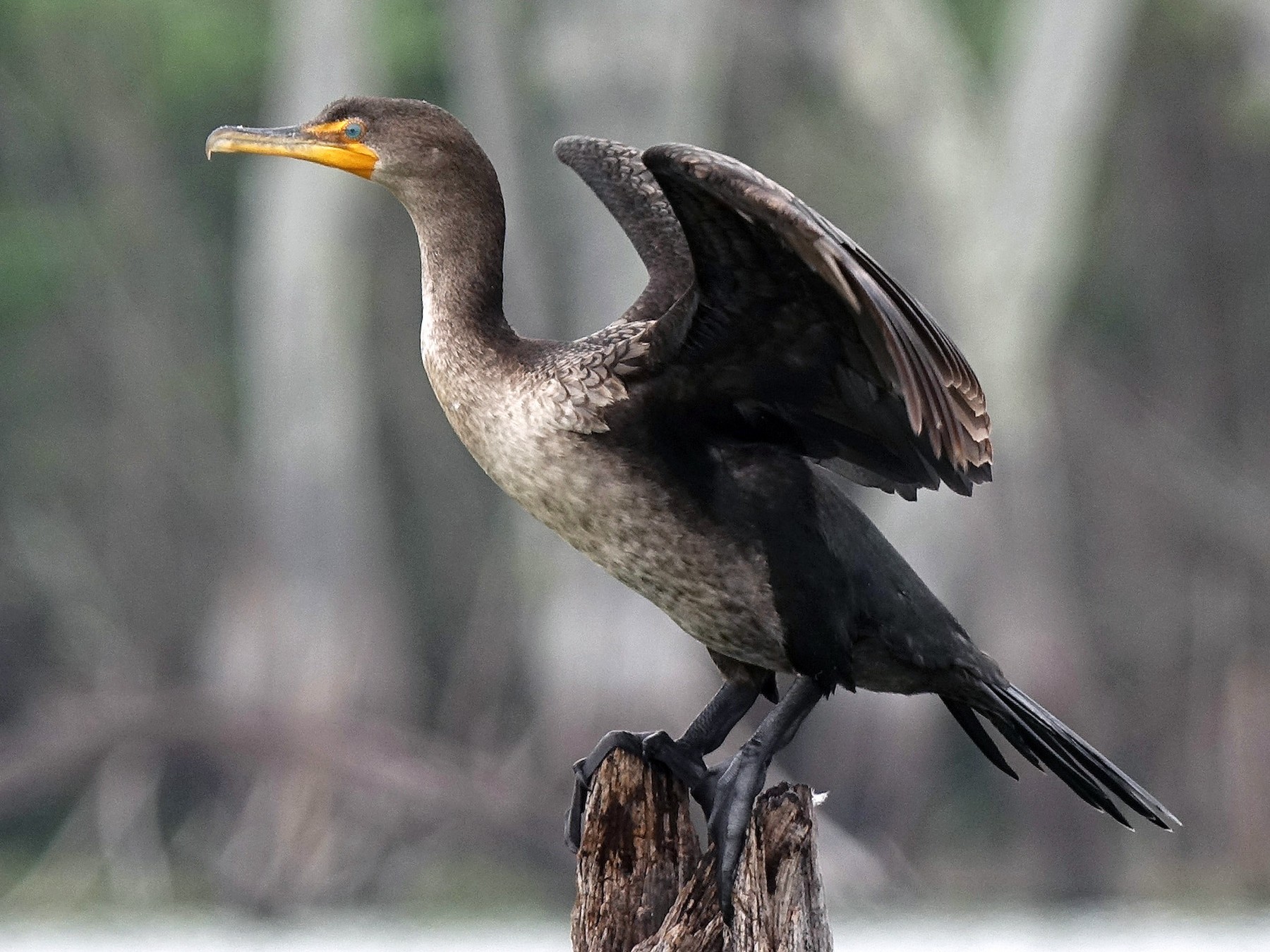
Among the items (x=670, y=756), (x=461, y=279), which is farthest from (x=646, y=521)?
(x=461, y=279)

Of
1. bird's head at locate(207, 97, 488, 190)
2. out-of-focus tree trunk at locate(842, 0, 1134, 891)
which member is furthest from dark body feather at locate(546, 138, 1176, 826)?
out-of-focus tree trunk at locate(842, 0, 1134, 891)

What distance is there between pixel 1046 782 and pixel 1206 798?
4.33ft

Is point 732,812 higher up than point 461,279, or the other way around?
point 461,279

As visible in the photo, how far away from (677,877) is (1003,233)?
12.7 m

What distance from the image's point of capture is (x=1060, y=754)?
4270mm

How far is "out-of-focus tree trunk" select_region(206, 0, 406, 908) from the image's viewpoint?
15.3 meters

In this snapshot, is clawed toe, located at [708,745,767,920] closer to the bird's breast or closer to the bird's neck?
the bird's breast

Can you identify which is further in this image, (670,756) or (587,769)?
(587,769)

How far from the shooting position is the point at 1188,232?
18297 mm

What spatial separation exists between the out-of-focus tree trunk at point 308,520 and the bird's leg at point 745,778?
443 inches

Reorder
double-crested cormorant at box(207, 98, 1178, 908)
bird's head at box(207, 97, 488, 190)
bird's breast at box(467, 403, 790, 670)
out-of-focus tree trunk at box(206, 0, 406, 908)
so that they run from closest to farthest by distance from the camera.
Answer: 1. double-crested cormorant at box(207, 98, 1178, 908)
2. bird's breast at box(467, 403, 790, 670)
3. bird's head at box(207, 97, 488, 190)
4. out-of-focus tree trunk at box(206, 0, 406, 908)


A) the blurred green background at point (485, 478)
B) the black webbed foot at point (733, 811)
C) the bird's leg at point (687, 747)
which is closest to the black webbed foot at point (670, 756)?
the bird's leg at point (687, 747)

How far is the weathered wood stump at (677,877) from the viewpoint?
12.7 feet

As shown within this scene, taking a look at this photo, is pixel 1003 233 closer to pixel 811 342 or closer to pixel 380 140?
pixel 380 140
